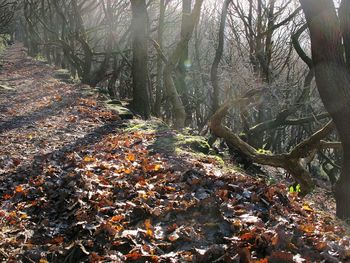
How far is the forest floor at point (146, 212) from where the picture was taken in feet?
10.7

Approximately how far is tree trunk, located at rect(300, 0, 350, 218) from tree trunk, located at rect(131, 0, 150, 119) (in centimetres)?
561

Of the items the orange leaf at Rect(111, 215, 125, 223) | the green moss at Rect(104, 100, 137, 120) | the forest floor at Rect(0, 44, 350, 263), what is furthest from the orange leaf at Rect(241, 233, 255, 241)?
the green moss at Rect(104, 100, 137, 120)

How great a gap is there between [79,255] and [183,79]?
34.3 feet

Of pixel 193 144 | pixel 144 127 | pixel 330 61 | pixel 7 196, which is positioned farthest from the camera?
pixel 144 127

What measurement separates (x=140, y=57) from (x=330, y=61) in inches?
242

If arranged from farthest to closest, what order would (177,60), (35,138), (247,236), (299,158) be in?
(177,60)
(35,138)
(299,158)
(247,236)

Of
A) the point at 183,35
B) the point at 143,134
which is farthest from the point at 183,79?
the point at 143,134

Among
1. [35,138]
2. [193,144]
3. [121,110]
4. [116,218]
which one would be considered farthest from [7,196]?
[121,110]

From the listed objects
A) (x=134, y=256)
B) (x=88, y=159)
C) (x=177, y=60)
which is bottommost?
(x=134, y=256)

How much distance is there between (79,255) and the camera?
3.50 metres

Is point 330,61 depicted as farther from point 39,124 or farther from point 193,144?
point 39,124

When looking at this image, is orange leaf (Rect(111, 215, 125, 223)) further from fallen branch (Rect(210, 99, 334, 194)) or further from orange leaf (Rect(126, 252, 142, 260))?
fallen branch (Rect(210, 99, 334, 194))

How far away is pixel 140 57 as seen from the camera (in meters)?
10.8

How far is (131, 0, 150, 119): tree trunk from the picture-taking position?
10234 mm
